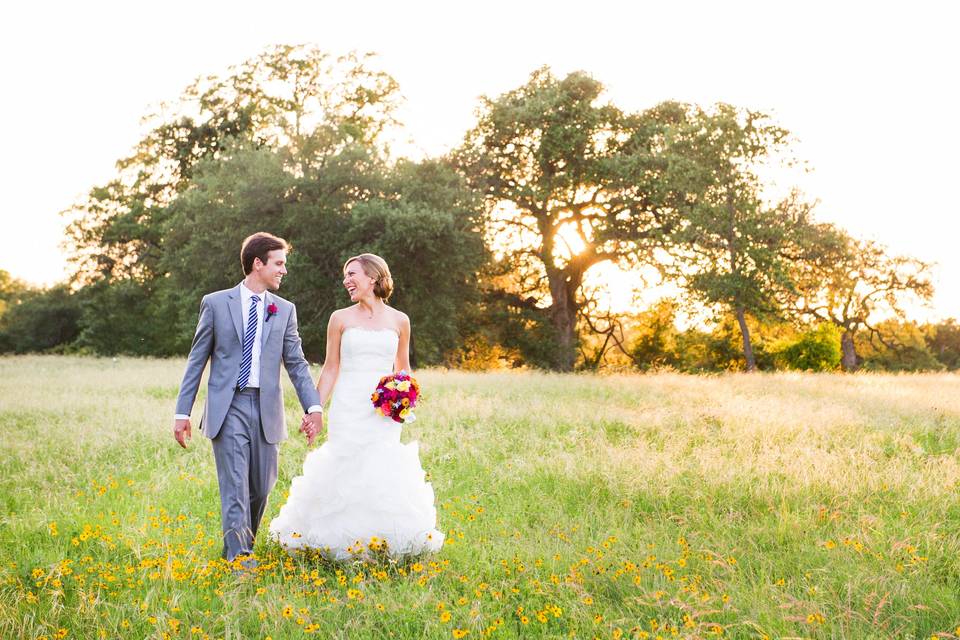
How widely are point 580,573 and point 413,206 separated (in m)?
20.4

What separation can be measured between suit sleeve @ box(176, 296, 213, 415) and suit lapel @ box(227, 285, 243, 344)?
149 millimetres

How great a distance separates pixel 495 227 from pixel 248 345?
25.2 m

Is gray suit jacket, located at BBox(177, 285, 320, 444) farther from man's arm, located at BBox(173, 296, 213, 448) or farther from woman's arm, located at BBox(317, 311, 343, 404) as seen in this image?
woman's arm, located at BBox(317, 311, 343, 404)

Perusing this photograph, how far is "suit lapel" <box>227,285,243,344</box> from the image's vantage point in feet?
18.1

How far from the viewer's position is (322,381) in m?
6.31

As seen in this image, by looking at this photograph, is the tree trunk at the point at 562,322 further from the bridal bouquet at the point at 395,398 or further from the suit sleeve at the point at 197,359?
the suit sleeve at the point at 197,359

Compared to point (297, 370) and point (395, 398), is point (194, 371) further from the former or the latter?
point (395, 398)

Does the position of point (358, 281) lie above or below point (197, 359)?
above

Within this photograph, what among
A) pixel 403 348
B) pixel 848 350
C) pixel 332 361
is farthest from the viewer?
pixel 848 350

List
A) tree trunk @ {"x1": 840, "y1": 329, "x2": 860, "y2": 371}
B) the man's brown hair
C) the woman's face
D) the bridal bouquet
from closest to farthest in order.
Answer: the man's brown hair → the bridal bouquet → the woman's face → tree trunk @ {"x1": 840, "y1": 329, "x2": 860, "y2": 371}

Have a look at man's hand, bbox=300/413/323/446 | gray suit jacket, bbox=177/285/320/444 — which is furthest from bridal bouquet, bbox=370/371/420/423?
gray suit jacket, bbox=177/285/320/444

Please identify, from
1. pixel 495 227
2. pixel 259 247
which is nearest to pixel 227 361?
pixel 259 247

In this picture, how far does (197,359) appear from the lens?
5.48m

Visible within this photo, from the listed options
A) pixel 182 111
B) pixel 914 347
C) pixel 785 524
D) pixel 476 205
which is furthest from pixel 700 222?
pixel 914 347
